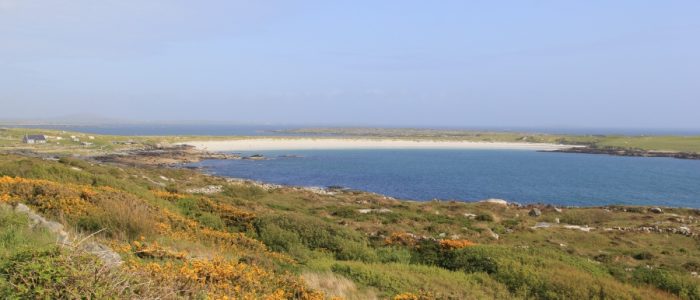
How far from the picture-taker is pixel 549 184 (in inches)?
2406

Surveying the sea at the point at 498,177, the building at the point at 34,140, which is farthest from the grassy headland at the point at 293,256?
the building at the point at 34,140

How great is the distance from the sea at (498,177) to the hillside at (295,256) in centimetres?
2737

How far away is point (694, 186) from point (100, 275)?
74.4 metres

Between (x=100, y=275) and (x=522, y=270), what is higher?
(x=100, y=275)

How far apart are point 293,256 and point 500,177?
2398 inches

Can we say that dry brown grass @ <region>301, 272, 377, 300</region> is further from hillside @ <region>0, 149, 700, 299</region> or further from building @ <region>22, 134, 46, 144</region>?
building @ <region>22, 134, 46, 144</region>

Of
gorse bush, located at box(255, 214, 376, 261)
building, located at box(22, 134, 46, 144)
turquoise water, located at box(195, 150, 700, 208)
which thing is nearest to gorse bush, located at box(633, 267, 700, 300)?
gorse bush, located at box(255, 214, 376, 261)

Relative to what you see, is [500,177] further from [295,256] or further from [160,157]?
[160,157]

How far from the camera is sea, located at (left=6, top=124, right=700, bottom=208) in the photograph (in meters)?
51.1

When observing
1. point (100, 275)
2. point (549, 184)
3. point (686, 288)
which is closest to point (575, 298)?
point (686, 288)

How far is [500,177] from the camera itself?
68000 mm

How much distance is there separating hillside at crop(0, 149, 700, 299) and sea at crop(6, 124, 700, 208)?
27370 millimetres

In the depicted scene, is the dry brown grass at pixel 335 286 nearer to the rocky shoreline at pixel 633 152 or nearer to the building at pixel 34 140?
the building at pixel 34 140

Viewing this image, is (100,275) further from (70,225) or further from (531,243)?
(531,243)
